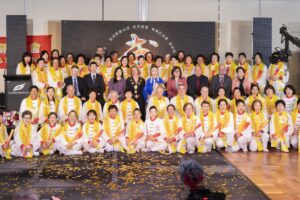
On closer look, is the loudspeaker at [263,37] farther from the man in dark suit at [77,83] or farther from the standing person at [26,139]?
the standing person at [26,139]

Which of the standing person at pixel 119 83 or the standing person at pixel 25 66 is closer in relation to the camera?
the standing person at pixel 119 83

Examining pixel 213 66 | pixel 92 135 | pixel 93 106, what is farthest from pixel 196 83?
pixel 92 135

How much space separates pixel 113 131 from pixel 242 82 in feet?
9.26

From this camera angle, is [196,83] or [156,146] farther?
[196,83]

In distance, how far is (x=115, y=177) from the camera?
5859 mm

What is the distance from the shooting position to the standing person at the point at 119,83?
342 inches

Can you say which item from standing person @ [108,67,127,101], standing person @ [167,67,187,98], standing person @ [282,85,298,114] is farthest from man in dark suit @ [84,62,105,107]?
standing person @ [282,85,298,114]

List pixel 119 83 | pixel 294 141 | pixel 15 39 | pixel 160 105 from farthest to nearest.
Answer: pixel 15 39 → pixel 119 83 → pixel 160 105 → pixel 294 141

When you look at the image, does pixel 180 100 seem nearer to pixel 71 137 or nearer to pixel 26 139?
pixel 71 137

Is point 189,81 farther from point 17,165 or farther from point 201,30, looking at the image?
point 17,165

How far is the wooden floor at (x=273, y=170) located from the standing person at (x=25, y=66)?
159 inches

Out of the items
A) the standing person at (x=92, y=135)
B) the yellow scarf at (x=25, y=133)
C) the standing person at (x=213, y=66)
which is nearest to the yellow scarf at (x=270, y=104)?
the standing person at (x=213, y=66)

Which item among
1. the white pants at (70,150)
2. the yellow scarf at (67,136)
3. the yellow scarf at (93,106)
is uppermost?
the yellow scarf at (93,106)

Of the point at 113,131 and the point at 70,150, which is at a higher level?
the point at 113,131
